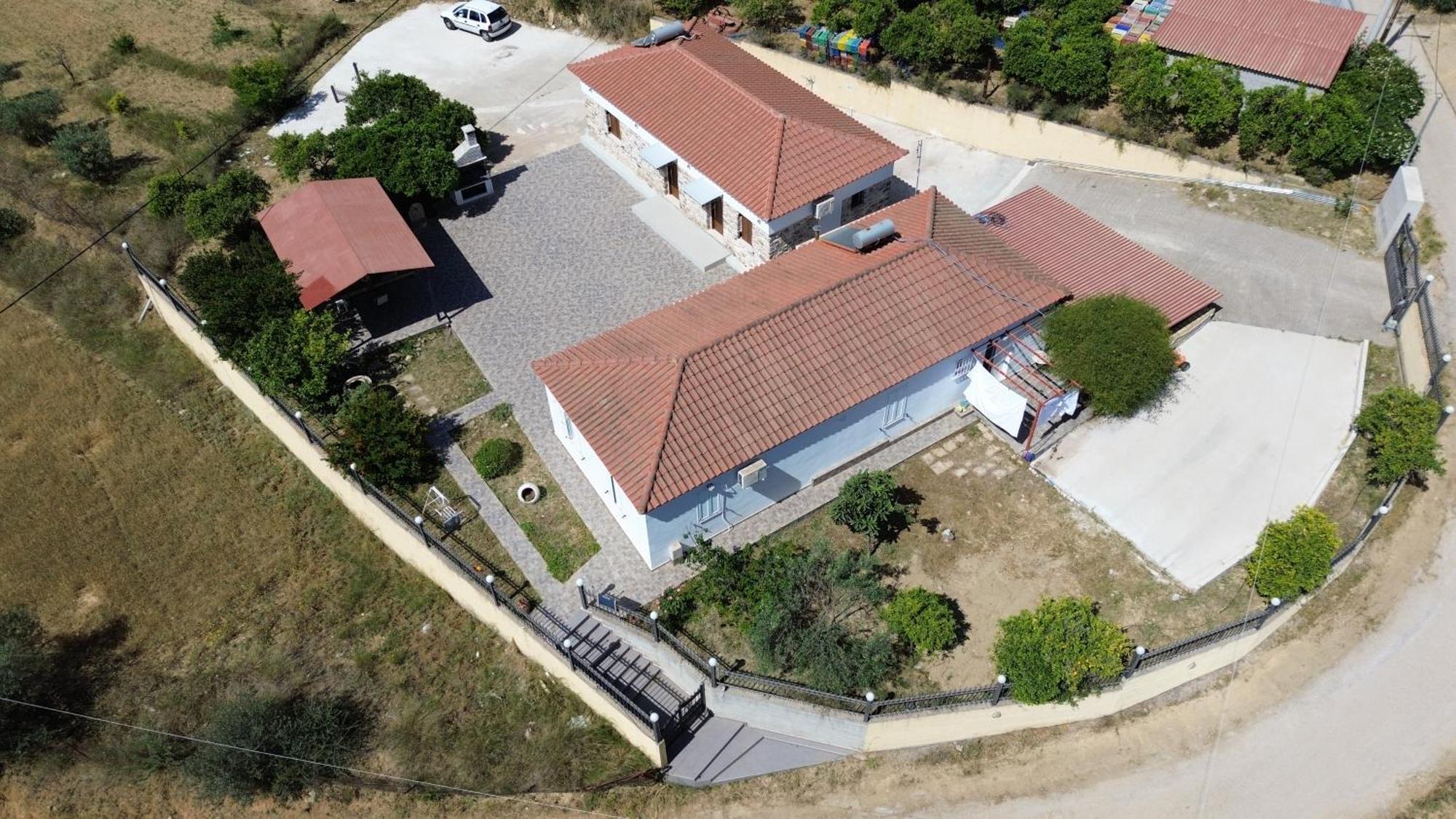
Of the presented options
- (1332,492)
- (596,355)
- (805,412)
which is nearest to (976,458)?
(805,412)

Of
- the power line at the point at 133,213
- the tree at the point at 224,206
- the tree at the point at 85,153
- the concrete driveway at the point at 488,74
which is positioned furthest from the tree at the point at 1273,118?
the tree at the point at 85,153

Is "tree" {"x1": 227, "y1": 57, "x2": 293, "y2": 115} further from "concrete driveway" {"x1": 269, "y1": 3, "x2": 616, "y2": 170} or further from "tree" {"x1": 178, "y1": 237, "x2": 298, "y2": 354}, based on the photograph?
"tree" {"x1": 178, "y1": 237, "x2": 298, "y2": 354}

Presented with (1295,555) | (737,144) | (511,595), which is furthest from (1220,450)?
(511,595)

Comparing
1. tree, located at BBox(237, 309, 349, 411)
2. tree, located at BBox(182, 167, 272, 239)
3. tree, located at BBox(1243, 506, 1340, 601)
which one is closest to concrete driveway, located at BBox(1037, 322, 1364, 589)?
tree, located at BBox(1243, 506, 1340, 601)

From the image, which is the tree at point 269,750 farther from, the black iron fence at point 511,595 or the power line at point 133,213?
the power line at point 133,213

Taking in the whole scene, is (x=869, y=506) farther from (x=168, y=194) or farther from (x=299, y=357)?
(x=168, y=194)

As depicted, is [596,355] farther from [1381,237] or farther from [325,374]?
[1381,237]
